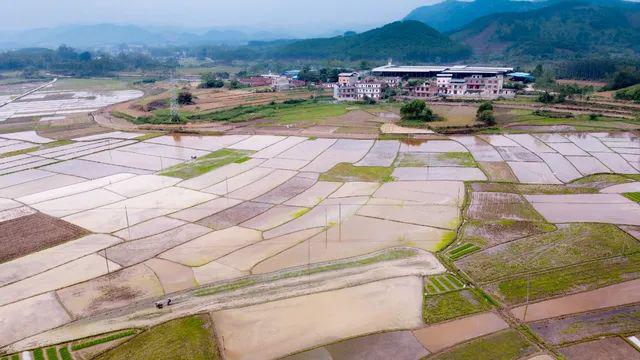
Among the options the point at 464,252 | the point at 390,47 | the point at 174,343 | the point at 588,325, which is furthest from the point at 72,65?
the point at 588,325

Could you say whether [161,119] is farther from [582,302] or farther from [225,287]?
[582,302]

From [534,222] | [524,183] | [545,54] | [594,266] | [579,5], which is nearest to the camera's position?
[594,266]

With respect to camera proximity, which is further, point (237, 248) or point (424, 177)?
point (424, 177)

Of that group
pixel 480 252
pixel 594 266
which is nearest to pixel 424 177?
pixel 480 252

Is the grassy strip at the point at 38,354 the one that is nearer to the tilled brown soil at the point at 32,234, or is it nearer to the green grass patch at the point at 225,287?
the green grass patch at the point at 225,287

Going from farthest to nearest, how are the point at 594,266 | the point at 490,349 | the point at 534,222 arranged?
the point at 534,222 < the point at 594,266 < the point at 490,349

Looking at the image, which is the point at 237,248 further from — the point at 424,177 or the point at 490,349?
the point at 424,177

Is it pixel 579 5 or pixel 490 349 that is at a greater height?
pixel 579 5

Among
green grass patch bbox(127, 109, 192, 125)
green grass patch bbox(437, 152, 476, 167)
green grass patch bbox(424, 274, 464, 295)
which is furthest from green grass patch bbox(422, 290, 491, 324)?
green grass patch bbox(127, 109, 192, 125)
